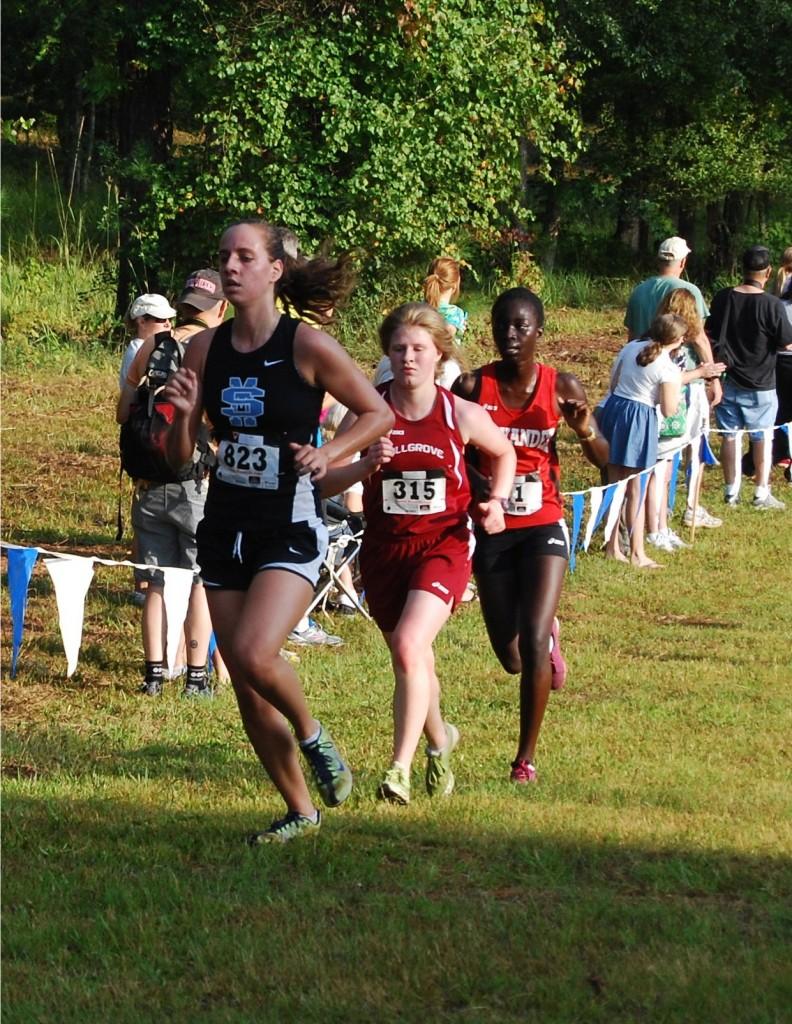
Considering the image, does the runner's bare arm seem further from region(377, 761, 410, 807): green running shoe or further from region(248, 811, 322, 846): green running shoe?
region(248, 811, 322, 846): green running shoe

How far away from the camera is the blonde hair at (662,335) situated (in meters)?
12.3

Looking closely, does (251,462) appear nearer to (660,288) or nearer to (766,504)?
(660,288)

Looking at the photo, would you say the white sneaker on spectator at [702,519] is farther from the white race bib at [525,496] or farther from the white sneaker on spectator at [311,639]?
the white race bib at [525,496]

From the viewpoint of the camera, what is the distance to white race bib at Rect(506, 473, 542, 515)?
23.8 feet

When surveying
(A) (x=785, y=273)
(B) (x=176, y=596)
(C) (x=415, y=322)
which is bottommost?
(B) (x=176, y=596)

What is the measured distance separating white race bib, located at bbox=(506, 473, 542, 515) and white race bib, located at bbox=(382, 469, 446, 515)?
591mm

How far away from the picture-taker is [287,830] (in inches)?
236

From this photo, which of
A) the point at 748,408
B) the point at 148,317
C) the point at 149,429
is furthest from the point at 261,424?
the point at 748,408

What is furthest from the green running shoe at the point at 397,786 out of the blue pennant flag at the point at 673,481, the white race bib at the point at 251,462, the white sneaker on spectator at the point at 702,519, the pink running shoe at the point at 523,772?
the white sneaker on spectator at the point at 702,519

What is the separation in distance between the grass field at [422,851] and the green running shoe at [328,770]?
15 centimetres

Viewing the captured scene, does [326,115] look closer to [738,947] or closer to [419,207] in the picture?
[419,207]

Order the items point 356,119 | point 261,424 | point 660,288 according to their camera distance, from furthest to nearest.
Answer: point 356,119
point 660,288
point 261,424

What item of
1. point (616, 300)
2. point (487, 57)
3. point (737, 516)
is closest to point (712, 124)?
point (616, 300)

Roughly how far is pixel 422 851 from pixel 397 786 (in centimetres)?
57
